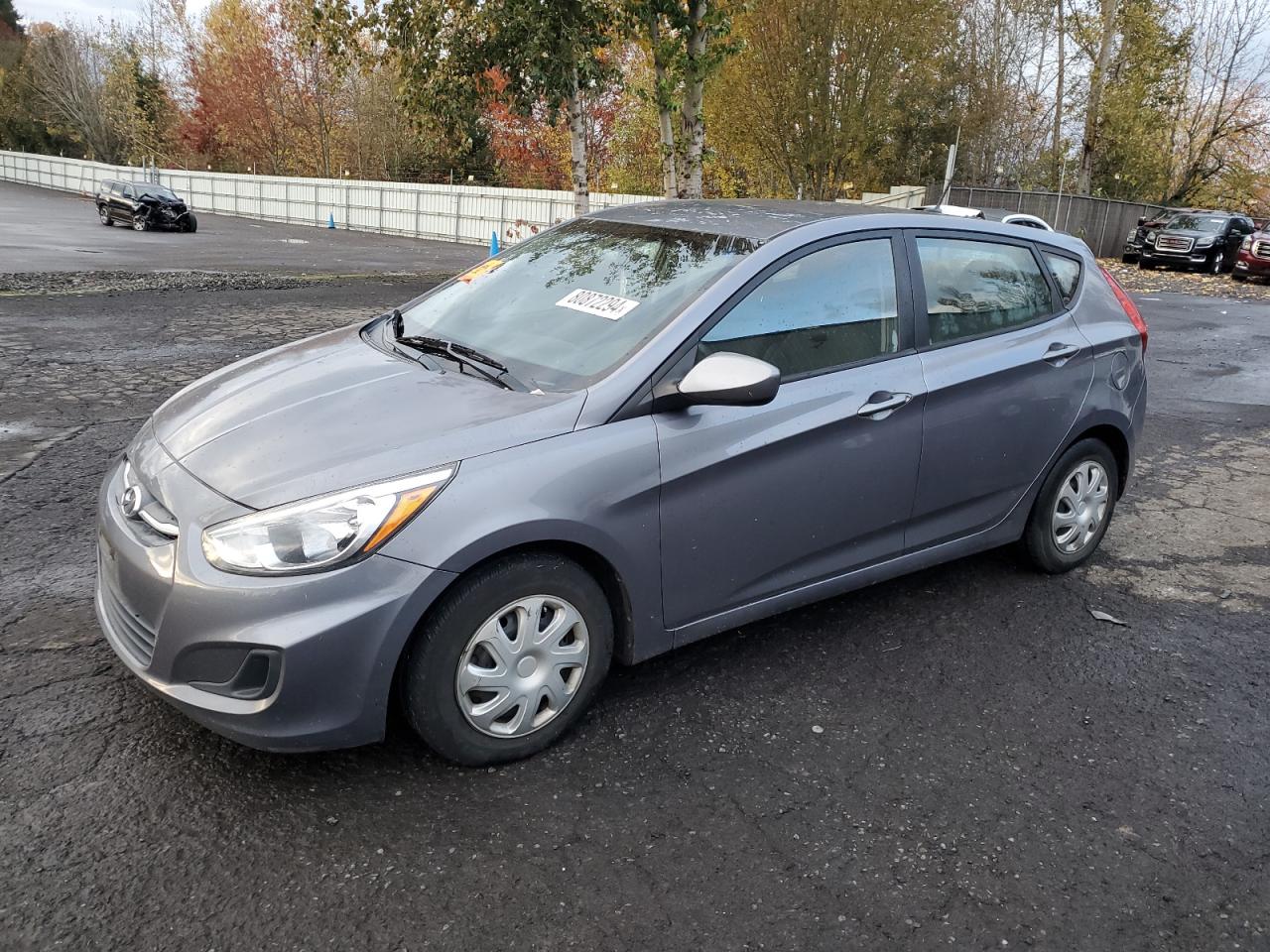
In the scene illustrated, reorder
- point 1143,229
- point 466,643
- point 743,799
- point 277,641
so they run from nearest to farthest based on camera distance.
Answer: point 277,641 → point 466,643 → point 743,799 → point 1143,229

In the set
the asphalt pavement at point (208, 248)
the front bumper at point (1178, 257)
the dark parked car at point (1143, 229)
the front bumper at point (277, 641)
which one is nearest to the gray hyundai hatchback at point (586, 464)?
the front bumper at point (277, 641)

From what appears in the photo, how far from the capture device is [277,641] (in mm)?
2535

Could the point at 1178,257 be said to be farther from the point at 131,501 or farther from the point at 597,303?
the point at 131,501

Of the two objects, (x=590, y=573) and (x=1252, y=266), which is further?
(x=1252, y=266)

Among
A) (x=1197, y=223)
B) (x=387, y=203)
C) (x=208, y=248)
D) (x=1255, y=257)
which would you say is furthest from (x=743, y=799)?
(x=387, y=203)

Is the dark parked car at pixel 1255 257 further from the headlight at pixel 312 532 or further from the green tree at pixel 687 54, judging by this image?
the headlight at pixel 312 532

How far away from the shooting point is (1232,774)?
3129 millimetres

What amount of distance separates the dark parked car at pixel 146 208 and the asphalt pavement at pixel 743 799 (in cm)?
2774

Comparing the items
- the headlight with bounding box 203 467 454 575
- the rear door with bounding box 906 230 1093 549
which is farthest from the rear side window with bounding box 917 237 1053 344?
the headlight with bounding box 203 467 454 575

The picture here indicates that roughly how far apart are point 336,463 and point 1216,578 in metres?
4.11

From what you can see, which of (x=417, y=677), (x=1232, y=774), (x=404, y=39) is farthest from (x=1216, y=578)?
(x=404, y=39)

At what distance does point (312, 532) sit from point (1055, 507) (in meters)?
3.26

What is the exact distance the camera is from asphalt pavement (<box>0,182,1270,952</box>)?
93.9 inches

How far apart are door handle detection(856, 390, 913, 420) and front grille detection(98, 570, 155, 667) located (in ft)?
7.74
